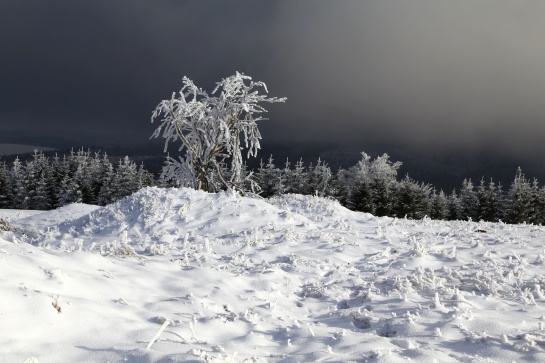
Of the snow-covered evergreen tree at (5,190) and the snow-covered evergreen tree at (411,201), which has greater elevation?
the snow-covered evergreen tree at (411,201)

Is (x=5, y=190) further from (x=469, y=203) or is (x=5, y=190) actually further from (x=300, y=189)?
(x=469, y=203)

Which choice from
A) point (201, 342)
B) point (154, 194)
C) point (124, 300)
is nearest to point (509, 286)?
point (201, 342)

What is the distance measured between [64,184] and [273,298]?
61.7m

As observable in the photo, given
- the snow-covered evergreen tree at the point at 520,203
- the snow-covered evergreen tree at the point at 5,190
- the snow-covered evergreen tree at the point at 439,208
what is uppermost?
the snow-covered evergreen tree at the point at 520,203

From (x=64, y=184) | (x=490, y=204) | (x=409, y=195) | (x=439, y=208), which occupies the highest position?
(x=490, y=204)

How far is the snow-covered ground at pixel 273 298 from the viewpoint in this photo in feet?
14.1

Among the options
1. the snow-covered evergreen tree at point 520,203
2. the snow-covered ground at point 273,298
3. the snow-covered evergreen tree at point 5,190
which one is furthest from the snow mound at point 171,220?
the snow-covered evergreen tree at point 5,190

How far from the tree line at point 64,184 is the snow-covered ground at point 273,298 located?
51947mm

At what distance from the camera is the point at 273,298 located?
6.73 metres

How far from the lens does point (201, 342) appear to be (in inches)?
181

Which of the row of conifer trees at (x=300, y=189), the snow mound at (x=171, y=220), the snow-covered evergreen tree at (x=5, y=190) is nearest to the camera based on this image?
the snow mound at (x=171, y=220)

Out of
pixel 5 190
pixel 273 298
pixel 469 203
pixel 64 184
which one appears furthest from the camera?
pixel 5 190

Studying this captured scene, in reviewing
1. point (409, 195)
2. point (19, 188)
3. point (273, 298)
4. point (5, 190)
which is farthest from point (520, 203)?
point (5, 190)

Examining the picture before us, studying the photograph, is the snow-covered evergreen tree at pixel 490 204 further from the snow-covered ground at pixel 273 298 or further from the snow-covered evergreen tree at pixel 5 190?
the snow-covered evergreen tree at pixel 5 190
